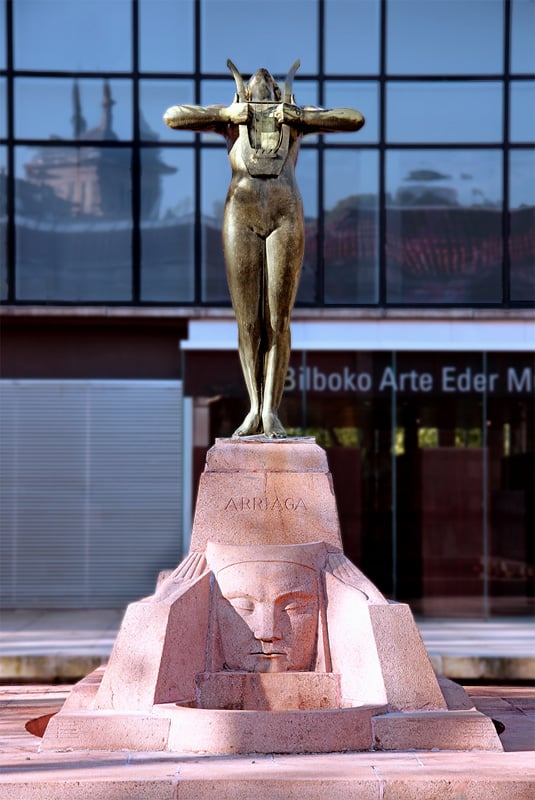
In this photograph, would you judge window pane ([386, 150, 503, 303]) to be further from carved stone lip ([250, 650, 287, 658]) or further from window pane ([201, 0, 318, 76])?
carved stone lip ([250, 650, 287, 658])

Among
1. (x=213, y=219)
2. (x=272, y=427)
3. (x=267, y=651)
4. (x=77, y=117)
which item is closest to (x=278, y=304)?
(x=272, y=427)

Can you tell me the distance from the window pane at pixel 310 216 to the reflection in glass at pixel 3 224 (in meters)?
4.49

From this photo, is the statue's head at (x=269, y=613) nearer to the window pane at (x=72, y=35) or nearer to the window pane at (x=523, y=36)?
the window pane at (x=72, y=35)

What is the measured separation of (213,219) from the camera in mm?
19578

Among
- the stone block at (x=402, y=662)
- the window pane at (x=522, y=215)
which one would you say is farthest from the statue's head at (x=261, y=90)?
the window pane at (x=522, y=215)

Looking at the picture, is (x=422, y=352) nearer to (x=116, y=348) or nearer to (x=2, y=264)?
(x=116, y=348)

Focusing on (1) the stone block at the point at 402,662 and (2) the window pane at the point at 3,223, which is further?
(2) the window pane at the point at 3,223

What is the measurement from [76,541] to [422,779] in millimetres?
13270

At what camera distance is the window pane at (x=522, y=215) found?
1962cm

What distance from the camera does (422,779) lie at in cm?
670

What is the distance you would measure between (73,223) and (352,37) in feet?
16.9

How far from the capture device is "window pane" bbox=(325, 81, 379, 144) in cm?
1959

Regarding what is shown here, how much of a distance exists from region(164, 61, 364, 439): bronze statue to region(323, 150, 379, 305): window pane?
32.8ft

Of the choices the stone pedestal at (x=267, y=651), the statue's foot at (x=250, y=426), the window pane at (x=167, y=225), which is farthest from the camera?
the window pane at (x=167, y=225)
